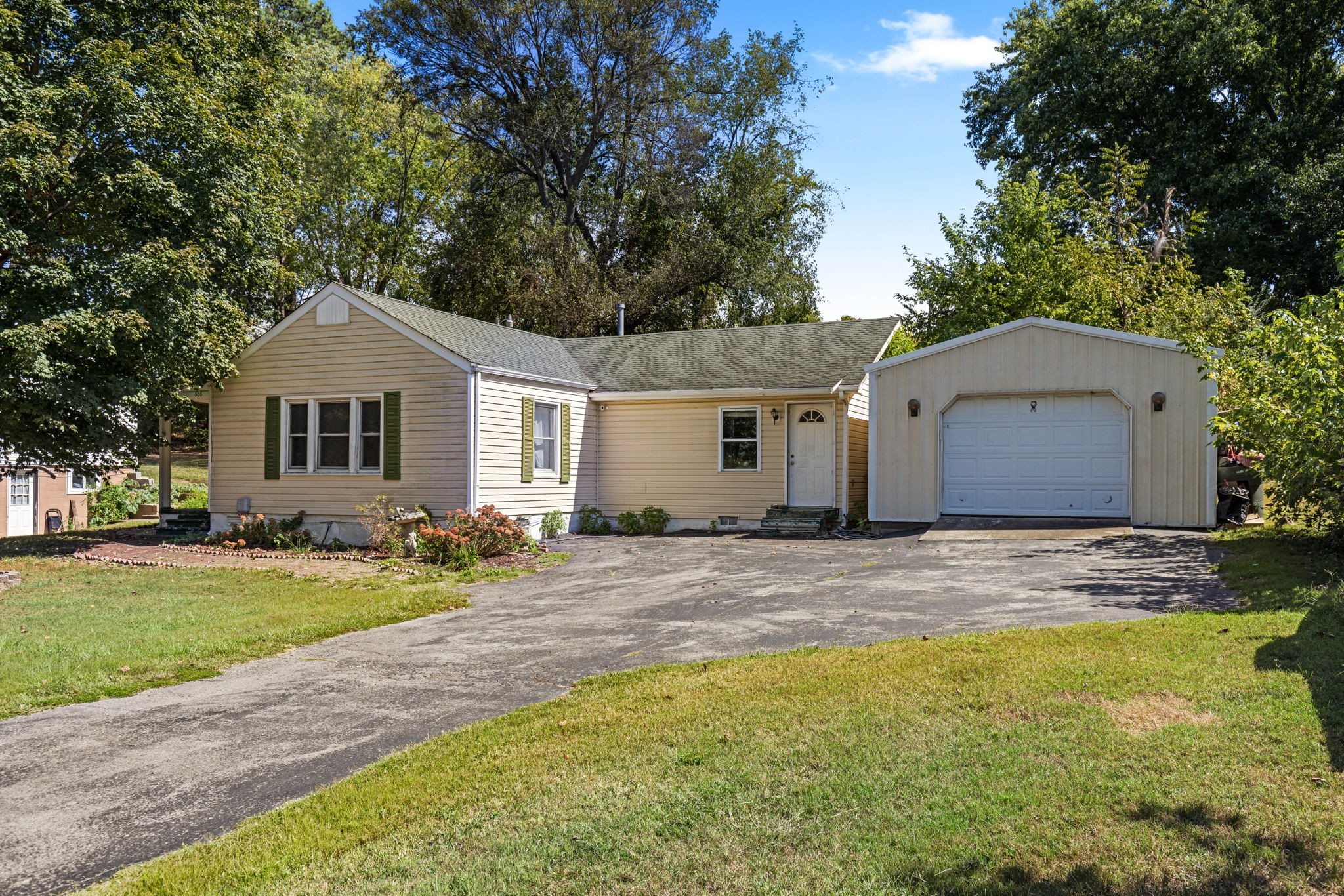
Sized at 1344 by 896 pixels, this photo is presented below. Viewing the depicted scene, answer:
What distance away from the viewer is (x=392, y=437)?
661 inches

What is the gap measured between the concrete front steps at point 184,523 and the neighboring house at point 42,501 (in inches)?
274

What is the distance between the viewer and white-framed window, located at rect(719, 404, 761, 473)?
747 inches

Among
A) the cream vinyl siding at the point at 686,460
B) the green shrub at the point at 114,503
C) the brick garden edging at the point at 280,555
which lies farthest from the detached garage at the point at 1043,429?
the green shrub at the point at 114,503

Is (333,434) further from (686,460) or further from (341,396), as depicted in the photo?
(686,460)

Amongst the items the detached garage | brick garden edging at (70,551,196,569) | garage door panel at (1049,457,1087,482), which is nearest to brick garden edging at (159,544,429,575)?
brick garden edging at (70,551,196,569)

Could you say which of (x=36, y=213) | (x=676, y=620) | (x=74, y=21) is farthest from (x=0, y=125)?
(x=676, y=620)

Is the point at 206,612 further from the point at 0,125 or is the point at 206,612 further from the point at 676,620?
the point at 0,125

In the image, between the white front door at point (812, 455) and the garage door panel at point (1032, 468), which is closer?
the garage door panel at point (1032, 468)

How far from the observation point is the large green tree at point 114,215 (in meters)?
15.3

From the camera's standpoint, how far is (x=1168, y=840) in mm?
3715

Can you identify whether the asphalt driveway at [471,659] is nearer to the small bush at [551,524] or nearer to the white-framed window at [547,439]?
the small bush at [551,524]

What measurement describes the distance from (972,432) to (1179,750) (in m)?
12.3

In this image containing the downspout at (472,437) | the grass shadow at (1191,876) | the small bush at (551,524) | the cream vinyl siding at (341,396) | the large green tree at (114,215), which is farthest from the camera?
the small bush at (551,524)

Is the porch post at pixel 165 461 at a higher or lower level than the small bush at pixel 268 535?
higher
